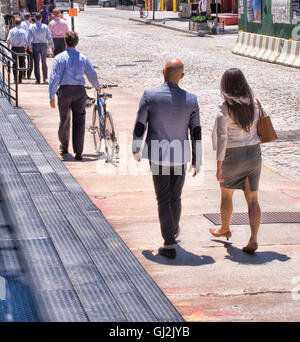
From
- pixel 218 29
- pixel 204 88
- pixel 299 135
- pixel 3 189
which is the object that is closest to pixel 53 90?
pixel 3 189

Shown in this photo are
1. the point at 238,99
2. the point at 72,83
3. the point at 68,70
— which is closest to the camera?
the point at 238,99

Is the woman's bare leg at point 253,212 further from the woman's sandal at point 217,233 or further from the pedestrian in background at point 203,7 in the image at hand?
the pedestrian in background at point 203,7

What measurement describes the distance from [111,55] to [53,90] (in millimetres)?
20281

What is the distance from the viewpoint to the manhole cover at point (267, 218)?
8438 millimetres

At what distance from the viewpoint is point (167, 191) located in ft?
23.0

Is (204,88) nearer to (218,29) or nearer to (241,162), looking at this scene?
(241,162)

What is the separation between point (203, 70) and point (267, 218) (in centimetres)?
1670

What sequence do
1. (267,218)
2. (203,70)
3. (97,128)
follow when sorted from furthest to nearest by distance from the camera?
(203,70) < (97,128) < (267,218)

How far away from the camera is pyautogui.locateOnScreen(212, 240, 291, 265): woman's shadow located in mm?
7105

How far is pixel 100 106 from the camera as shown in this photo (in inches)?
461

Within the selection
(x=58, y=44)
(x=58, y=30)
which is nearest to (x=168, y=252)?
(x=58, y=30)

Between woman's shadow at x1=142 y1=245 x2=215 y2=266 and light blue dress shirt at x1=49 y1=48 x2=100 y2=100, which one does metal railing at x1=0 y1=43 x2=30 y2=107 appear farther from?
woman's shadow at x1=142 y1=245 x2=215 y2=266

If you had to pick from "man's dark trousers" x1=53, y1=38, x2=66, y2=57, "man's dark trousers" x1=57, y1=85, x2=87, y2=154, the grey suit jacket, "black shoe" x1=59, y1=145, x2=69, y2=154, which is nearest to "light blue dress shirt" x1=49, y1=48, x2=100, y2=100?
"man's dark trousers" x1=57, y1=85, x2=87, y2=154

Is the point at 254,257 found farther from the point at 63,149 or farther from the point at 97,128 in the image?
the point at 97,128
